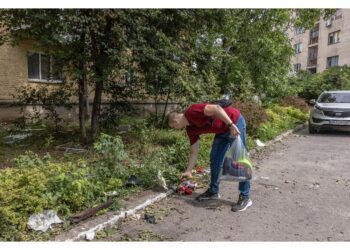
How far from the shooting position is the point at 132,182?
5.66 metres

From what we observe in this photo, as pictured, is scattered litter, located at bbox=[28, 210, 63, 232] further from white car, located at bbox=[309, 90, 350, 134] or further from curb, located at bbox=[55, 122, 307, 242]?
white car, located at bbox=[309, 90, 350, 134]

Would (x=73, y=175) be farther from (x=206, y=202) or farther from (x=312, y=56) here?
(x=312, y=56)

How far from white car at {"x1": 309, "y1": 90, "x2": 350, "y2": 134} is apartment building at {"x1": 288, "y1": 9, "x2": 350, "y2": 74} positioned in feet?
79.1

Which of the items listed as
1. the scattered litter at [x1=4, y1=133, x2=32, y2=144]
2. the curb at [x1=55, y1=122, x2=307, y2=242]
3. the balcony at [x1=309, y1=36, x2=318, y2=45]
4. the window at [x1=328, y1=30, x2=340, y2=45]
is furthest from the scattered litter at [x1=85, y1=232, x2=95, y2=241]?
the balcony at [x1=309, y1=36, x2=318, y2=45]

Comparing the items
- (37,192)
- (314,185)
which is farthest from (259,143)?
(37,192)

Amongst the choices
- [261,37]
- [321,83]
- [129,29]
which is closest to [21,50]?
[129,29]

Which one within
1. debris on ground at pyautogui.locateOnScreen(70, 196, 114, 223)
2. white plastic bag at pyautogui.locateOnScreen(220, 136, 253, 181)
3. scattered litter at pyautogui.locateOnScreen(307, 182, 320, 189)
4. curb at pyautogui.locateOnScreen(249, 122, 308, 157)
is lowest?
curb at pyautogui.locateOnScreen(249, 122, 308, 157)

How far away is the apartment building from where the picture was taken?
41.4 metres

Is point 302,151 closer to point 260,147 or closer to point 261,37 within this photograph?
point 260,147

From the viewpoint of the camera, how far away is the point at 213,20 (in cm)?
955

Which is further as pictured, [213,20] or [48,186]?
[213,20]

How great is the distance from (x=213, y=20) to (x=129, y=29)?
96.8 inches

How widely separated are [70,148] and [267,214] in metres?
5.36

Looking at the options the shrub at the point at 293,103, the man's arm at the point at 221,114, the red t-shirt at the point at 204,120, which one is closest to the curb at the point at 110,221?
the red t-shirt at the point at 204,120
